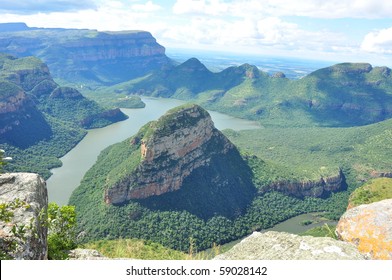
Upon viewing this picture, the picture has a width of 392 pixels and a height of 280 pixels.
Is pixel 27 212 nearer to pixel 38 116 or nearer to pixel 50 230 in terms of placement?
pixel 50 230

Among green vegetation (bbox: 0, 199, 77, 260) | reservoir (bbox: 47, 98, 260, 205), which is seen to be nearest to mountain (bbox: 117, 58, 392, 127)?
reservoir (bbox: 47, 98, 260, 205)

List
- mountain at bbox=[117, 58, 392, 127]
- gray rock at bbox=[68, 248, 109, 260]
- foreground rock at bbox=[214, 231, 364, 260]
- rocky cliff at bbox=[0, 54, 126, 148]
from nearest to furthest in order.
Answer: foreground rock at bbox=[214, 231, 364, 260] → gray rock at bbox=[68, 248, 109, 260] → rocky cliff at bbox=[0, 54, 126, 148] → mountain at bbox=[117, 58, 392, 127]

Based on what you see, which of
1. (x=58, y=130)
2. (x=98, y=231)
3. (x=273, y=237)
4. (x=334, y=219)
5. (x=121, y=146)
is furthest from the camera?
(x=58, y=130)

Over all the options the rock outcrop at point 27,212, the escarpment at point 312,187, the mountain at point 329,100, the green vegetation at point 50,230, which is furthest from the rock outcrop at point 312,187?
the mountain at point 329,100

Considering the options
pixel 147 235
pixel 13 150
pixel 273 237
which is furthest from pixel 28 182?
pixel 13 150

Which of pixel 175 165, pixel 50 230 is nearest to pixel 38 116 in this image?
pixel 175 165

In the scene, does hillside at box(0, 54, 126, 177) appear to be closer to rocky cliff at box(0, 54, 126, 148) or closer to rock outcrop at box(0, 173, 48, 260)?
rocky cliff at box(0, 54, 126, 148)
